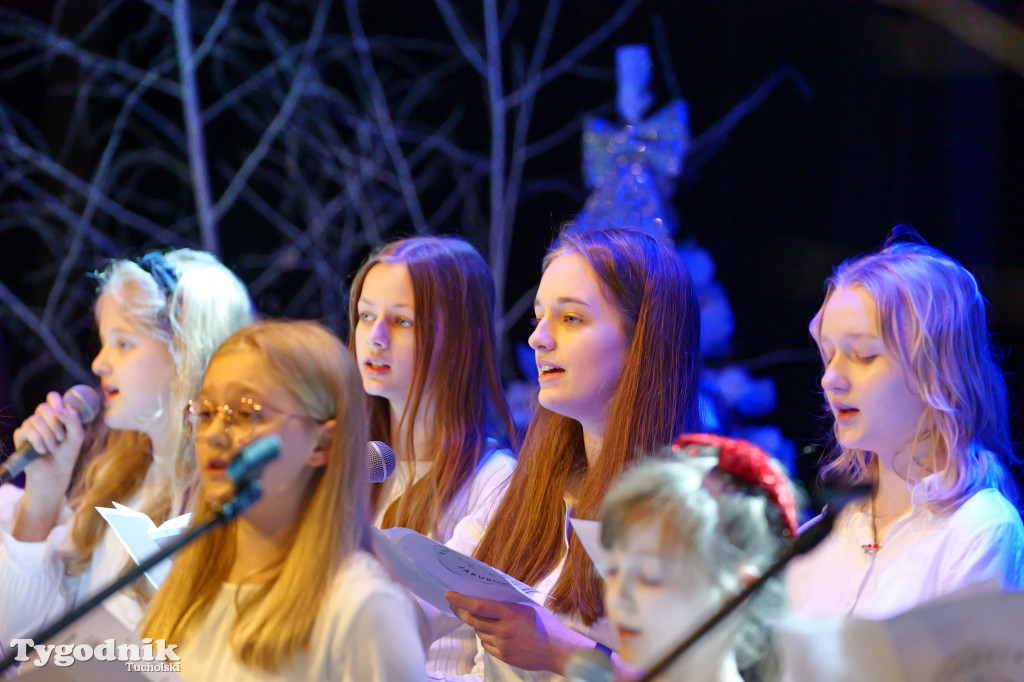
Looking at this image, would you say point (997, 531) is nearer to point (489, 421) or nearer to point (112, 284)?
point (489, 421)

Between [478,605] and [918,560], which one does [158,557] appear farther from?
[918,560]

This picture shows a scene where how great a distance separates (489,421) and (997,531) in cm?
111

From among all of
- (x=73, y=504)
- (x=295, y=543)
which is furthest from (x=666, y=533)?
(x=73, y=504)

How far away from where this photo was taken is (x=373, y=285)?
2465mm

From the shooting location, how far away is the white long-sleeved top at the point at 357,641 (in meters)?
1.43

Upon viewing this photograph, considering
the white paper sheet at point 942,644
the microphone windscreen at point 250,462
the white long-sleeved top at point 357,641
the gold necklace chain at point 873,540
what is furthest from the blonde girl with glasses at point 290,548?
the gold necklace chain at point 873,540

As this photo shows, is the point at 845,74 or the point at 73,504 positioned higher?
the point at 845,74

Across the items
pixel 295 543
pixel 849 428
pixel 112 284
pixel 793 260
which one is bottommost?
pixel 295 543

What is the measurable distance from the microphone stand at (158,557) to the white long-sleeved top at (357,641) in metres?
0.31

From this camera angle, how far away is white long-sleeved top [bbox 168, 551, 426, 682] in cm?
143

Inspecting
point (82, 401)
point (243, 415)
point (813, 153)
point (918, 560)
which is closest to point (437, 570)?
point (243, 415)

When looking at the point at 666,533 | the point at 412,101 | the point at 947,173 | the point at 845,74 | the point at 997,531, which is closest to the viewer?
the point at 666,533

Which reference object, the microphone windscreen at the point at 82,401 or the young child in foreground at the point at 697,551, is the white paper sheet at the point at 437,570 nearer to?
the young child in foreground at the point at 697,551

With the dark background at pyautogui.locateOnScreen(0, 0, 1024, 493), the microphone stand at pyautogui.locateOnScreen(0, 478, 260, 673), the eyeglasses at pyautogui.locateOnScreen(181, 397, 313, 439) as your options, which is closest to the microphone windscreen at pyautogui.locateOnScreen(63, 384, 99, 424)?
the dark background at pyautogui.locateOnScreen(0, 0, 1024, 493)
